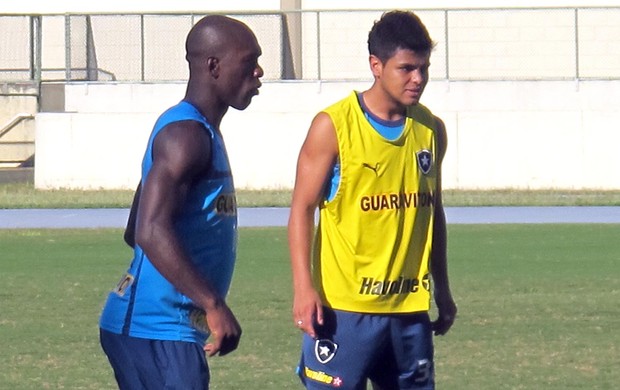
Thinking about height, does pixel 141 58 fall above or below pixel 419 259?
above

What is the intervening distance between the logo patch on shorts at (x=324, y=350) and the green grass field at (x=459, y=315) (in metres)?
2.76

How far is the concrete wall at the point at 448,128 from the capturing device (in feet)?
86.3

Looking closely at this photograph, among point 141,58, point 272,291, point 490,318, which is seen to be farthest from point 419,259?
point 141,58

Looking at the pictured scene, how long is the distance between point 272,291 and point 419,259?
6729mm

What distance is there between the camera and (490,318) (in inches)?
391

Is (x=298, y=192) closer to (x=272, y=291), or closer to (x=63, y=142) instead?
(x=272, y=291)

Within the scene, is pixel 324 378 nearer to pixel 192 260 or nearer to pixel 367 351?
pixel 367 351

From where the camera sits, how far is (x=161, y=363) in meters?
4.21

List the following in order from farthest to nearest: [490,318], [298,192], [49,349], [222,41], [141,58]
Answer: [141,58]
[490,318]
[49,349]
[298,192]
[222,41]

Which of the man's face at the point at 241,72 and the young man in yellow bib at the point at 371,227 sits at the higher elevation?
the man's face at the point at 241,72

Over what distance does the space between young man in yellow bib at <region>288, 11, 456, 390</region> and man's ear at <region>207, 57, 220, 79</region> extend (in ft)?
2.02

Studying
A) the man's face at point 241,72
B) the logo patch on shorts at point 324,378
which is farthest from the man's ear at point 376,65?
the logo patch on shorts at point 324,378

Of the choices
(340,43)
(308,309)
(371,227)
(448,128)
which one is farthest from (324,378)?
(340,43)

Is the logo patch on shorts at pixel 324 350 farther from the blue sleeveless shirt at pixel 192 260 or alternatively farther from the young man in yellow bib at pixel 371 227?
the blue sleeveless shirt at pixel 192 260
